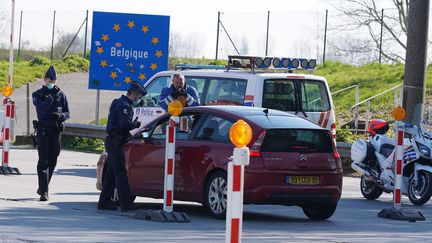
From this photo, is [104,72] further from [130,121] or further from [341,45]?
[341,45]

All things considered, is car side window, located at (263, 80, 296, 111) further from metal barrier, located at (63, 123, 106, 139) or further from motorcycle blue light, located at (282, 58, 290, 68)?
metal barrier, located at (63, 123, 106, 139)

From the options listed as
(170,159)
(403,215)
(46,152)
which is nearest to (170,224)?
(170,159)

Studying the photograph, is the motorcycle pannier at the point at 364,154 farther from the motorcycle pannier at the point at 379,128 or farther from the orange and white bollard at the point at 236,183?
the orange and white bollard at the point at 236,183

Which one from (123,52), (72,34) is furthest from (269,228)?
(72,34)

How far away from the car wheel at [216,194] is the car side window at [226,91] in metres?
5.38

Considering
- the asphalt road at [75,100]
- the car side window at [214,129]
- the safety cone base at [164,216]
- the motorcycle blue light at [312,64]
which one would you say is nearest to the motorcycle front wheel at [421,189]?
the motorcycle blue light at [312,64]

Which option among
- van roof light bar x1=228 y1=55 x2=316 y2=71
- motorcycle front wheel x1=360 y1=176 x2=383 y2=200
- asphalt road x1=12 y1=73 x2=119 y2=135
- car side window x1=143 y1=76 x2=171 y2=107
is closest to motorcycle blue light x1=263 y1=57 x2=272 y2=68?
van roof light bar x1=228 y1=55 x2=316 y2=71

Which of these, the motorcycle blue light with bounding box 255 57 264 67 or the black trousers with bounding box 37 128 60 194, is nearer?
the black trousers with bounding box 37 128 60 194

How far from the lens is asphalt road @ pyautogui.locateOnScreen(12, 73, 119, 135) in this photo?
4034cm

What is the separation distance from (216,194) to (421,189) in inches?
176

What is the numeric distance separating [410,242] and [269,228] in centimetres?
187

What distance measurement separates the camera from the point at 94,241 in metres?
12.3

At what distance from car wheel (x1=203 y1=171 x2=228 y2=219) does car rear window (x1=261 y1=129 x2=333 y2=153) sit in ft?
2.18

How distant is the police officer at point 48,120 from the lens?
16906mm
